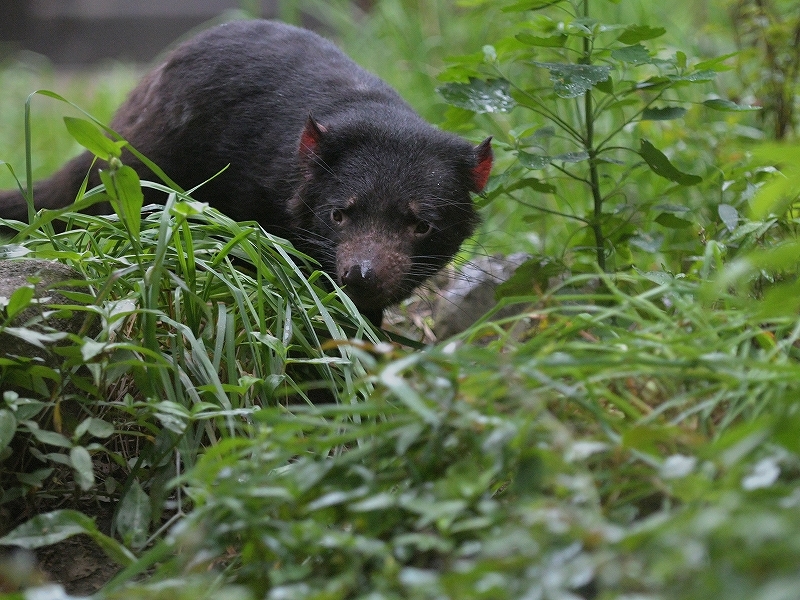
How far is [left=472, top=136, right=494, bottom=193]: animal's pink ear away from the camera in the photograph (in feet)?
12.4

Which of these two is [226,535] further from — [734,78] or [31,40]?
[31,40]

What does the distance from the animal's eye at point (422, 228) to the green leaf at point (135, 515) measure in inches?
70.0

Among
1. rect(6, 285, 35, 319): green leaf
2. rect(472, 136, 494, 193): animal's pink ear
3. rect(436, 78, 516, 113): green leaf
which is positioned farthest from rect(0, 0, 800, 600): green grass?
rect(472, 136, 494, 193): animal's pink ear

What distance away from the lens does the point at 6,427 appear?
2.08 meters

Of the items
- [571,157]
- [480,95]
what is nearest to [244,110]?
[480,95]

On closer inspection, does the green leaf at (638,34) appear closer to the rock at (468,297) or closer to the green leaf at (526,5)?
the green leaf at (526,5)

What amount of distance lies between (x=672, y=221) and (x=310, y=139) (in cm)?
146

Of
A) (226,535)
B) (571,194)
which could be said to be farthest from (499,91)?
(226,535)

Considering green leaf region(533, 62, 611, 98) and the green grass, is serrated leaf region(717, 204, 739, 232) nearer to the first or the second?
the green grass

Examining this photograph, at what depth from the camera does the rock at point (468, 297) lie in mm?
4105

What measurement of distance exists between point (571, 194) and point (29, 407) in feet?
12.3

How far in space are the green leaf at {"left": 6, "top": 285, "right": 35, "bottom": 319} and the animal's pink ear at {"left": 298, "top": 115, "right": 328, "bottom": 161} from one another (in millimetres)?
1731

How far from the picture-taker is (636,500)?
5.92ft

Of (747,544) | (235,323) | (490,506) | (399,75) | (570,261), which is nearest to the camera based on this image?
(747,544)
